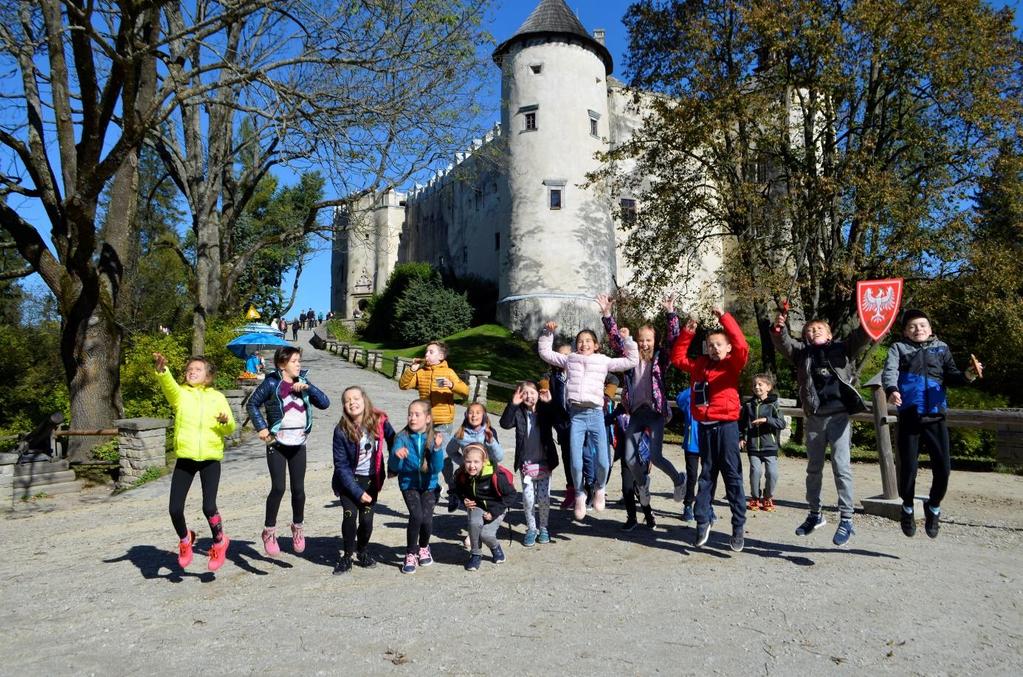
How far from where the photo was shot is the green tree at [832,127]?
1441cm

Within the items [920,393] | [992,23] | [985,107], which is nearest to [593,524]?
[920,393]

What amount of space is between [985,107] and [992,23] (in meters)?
2.04

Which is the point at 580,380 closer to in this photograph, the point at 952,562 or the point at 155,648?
the point at 952,562

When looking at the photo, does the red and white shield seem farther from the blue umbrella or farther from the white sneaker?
the blue umbrella

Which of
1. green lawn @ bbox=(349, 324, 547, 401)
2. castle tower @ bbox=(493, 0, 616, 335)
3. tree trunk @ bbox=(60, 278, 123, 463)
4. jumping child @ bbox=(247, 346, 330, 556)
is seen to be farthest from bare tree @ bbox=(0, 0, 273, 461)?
castle tower @ bbox=(493, 0, 616, 335)

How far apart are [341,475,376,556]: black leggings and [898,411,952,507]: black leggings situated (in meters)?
4.35

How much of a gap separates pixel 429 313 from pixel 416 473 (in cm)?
3374

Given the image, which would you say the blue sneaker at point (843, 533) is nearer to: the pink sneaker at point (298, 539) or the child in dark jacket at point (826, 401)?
the child in dark jacket at point (826, 401)

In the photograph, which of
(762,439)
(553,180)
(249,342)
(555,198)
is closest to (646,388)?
(762,439)

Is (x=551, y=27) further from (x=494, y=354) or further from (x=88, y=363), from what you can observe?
(x=88, y=363)

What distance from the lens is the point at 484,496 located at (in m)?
5.74

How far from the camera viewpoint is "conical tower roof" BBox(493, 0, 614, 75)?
3459 cm

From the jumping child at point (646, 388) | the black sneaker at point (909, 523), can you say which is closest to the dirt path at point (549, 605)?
the black sneaker at point (909, 523)

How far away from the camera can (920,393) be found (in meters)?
5.69
